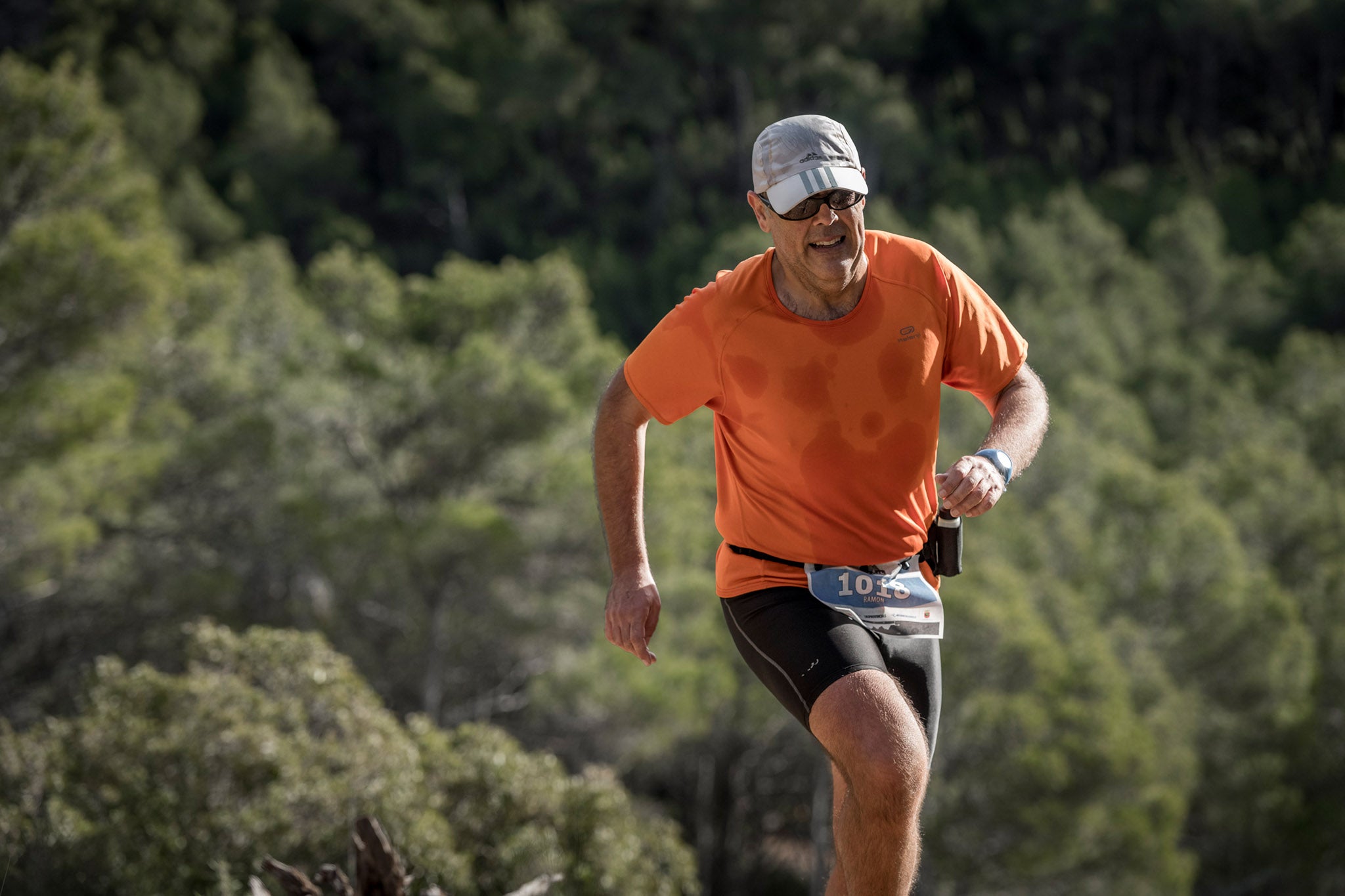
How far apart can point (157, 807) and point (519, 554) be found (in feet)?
28.5

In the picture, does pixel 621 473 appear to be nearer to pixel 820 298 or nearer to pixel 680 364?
pixel 680 364

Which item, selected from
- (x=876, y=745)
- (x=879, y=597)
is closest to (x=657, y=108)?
(x=879, y=597)

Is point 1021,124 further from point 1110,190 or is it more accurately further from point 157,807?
point 157,807

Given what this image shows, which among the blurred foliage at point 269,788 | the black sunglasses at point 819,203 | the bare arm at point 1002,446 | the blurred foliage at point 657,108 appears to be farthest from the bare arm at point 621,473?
the blurred foliage at point 657,108

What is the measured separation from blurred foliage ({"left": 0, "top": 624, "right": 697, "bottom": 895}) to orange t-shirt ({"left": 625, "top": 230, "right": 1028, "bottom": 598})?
3209 millimetres

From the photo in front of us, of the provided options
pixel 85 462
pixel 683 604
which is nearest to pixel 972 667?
pixel 683 604

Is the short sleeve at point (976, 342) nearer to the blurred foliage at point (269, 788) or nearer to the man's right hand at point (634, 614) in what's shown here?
the man's right hand at point (634, 614)

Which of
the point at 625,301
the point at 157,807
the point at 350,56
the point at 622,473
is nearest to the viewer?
the point at 622,473

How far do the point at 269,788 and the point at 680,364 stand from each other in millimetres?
4588

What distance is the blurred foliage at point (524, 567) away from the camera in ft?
22.7

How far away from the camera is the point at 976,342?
9.75 ft

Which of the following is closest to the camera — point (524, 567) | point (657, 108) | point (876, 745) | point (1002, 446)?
point (876, 745)

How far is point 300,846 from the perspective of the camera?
20.8ft

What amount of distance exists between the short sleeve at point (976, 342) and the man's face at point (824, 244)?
273mm
